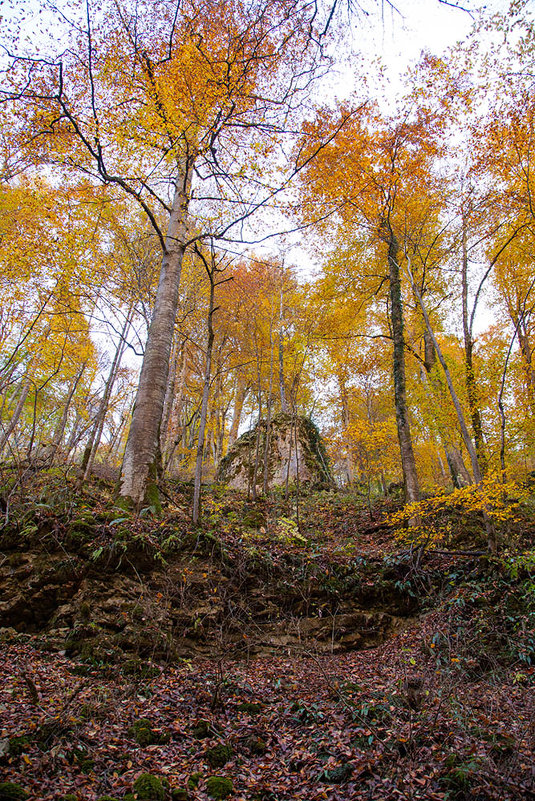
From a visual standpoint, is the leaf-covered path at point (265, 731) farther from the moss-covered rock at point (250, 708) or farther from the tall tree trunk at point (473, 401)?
the tall tree trunk at point (473, 401)

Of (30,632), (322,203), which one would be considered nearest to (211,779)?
(30,632)

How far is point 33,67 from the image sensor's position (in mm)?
3902

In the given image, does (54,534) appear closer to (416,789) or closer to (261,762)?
(261,762)

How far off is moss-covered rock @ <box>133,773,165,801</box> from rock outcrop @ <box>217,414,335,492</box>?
29.9ft

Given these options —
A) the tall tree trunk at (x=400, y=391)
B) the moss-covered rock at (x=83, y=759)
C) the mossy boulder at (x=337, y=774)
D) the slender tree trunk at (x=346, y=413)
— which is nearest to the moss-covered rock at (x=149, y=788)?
the moss-covered rock at (x=83, y=759)

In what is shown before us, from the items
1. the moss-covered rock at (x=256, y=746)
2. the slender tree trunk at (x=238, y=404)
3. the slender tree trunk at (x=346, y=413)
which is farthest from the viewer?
the slender tree trunk at (x=238, y=404)

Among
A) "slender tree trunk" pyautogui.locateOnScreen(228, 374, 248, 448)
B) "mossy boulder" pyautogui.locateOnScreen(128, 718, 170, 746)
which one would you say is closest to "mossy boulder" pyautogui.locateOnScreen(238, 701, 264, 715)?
"mossy boulder" pyautogui.locateOnScreen(128, 718, 170, 746)

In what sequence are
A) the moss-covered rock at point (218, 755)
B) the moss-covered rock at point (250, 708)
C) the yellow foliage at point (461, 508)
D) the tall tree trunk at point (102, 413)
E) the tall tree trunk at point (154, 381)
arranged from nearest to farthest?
1. the moss-covered rock at point (218, 755)
2. the moss-covered rock at point (250, 708)
3. the yellow foliage at point (461, 508)
4. the tall tree trunk at point (154, 381)
5. the tall tree trunk at point (102, 413)

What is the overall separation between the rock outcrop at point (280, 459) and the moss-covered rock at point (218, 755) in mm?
8631

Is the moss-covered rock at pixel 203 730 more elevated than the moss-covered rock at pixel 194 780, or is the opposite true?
the moss-covered rock at pixel 194 780

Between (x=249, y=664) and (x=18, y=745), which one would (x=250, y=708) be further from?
(x=18, y=745)

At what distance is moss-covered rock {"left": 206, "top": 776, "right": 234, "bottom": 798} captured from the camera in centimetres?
215

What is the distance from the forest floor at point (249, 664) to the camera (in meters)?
2.22

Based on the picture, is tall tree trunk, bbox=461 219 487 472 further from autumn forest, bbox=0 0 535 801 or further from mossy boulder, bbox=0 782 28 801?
mossy boulder, bbox=0 782 28 801
